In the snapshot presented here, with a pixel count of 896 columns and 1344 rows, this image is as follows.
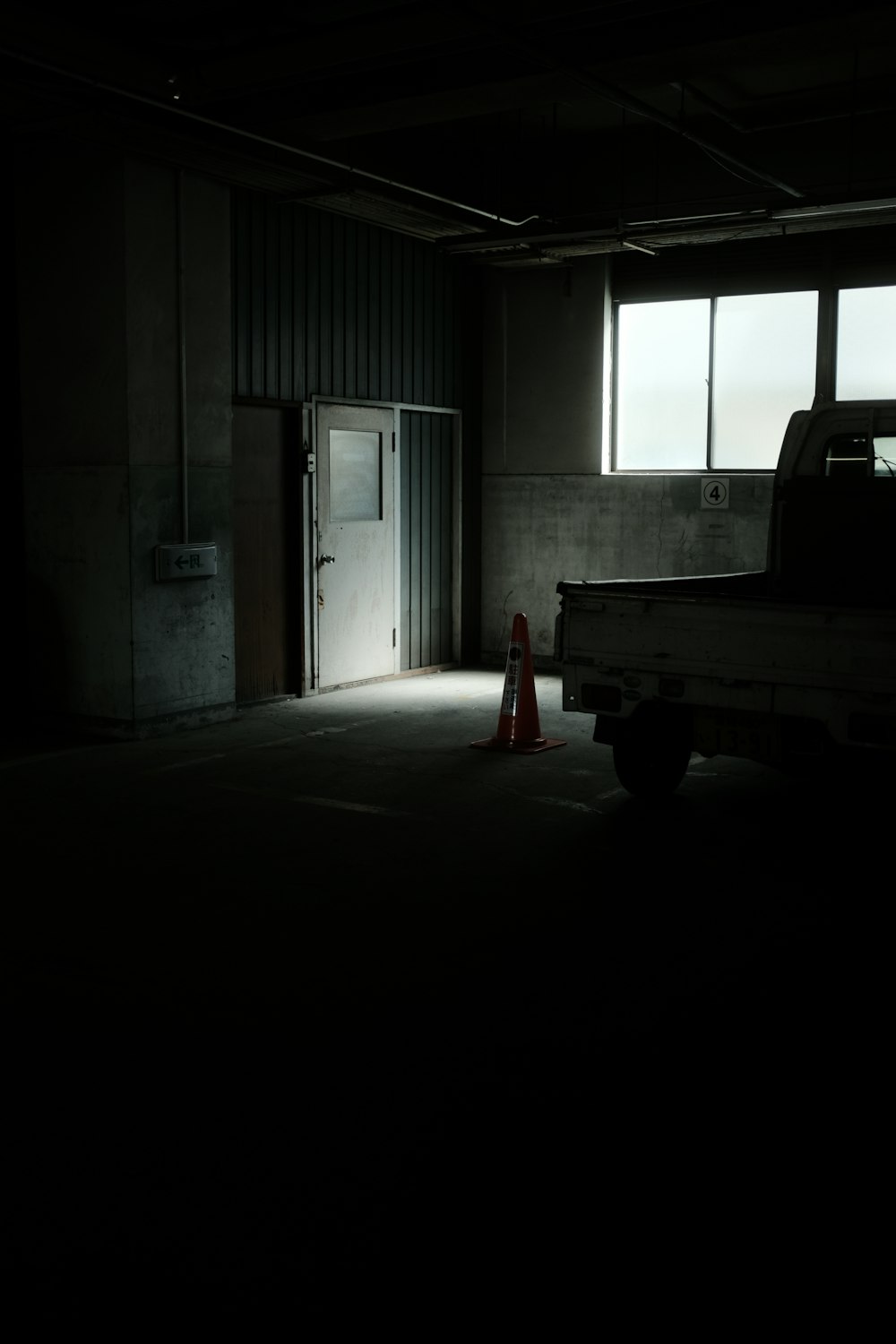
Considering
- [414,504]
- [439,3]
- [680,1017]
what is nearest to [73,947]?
[680,1017]

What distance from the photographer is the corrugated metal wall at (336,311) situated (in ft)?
35.6

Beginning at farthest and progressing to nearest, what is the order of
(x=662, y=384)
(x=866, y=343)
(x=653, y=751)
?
1. (x=662, y=384)
2. (x=866, y=343)
3. (x=653, y=751)

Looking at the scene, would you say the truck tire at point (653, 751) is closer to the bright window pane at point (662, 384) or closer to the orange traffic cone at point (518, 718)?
the orange traffic cone at point (518, 718)

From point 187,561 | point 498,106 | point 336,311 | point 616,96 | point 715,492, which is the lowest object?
point 187,561

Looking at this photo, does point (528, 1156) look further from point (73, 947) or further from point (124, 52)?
point (124, 52)

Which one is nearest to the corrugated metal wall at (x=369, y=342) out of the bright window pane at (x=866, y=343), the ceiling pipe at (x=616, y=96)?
the ceiling pipe at (x=616, y=96)

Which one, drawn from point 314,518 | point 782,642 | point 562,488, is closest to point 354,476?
point 314,518

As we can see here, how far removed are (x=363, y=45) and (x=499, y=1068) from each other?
247 inches

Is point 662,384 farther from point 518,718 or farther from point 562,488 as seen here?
point 518,718

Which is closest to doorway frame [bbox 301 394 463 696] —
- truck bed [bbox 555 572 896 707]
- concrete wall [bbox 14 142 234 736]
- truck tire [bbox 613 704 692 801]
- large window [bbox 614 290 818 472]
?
concrete wall [bbox 14 142 234 736]

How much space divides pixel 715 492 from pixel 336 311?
403 centimetres

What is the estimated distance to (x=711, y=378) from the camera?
41.7 ft

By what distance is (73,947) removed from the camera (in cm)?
531

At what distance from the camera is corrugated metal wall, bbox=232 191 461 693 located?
1091cm
